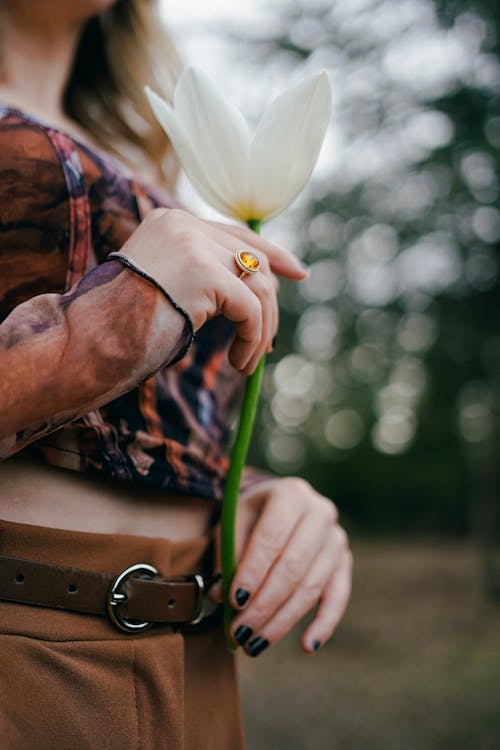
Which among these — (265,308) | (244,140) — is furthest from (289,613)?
(244,140)

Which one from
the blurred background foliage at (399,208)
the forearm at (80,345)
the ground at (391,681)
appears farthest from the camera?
the ground at (391,681)

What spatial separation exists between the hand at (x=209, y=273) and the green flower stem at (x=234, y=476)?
0.22 feet

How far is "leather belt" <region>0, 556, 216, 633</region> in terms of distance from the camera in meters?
0.84

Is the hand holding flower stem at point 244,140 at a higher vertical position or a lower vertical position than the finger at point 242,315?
higher

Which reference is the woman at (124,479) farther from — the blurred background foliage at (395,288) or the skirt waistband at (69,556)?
the blurred background foliage at (395,288)

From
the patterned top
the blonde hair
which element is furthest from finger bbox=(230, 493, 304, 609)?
the blonde hair

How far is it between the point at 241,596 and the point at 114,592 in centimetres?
18

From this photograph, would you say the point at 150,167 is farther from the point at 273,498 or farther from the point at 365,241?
the point at 365,241

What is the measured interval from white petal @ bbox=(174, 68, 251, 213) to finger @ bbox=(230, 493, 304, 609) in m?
0.47

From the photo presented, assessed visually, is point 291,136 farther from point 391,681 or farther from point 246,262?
point 391,681

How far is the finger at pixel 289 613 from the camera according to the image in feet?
3.23

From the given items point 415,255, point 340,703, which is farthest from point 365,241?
point 340,703

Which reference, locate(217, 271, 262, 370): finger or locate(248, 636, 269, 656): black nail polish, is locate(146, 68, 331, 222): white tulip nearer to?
locate(217, 271, 262, 370): finger

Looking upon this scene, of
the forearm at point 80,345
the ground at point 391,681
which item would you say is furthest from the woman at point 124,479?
the ground at point 391,681
